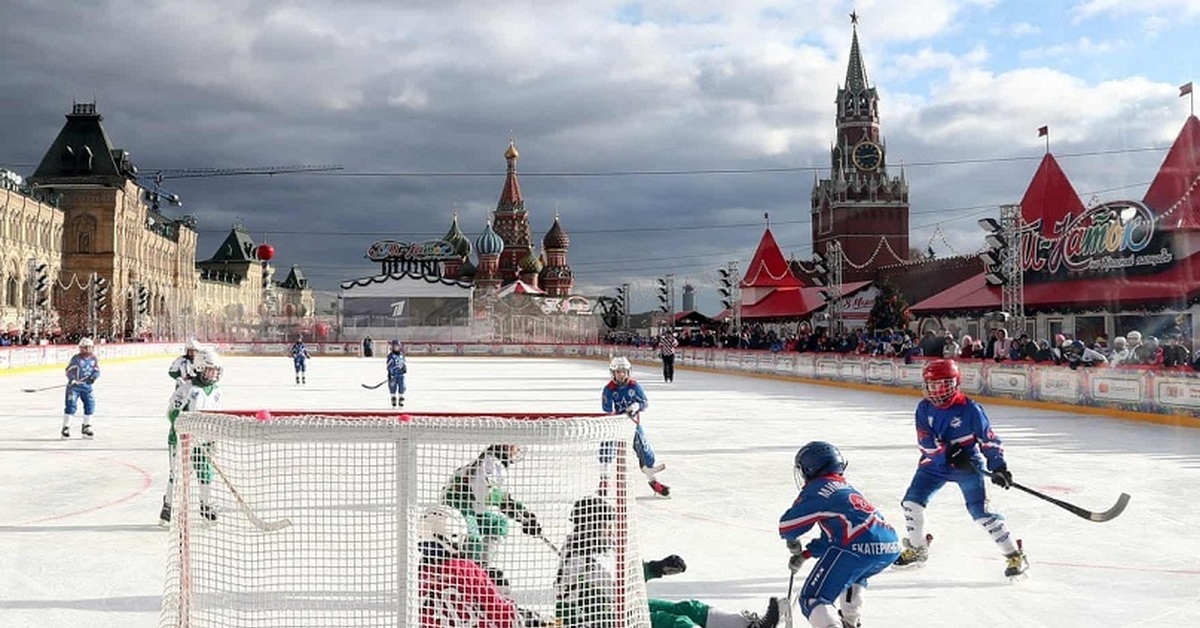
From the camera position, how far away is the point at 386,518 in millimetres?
3152

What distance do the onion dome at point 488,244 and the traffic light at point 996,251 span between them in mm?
74588

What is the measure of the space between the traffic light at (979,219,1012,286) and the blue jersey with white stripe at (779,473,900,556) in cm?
1762

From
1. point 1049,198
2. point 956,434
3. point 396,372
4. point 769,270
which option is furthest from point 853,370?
point 769,270

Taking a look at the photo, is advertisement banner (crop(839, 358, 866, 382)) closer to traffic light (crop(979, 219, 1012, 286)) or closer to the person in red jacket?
traffic light (crop(979, 219, 1012, 286))

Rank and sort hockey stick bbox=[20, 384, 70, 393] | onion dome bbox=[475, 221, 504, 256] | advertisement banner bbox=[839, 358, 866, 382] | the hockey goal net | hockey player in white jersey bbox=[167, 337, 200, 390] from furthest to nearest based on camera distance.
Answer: onion dome bbox=[475, 221, 504, 256], advertisement banner bbox=[839, 358, 866, 382], hockey stick bbox=[20, 384, 70, 393], hockey player in white jersey bbox=[167, 337, 200, 390], the hockey goal net

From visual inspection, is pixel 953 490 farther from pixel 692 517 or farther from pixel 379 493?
pixel 379 493

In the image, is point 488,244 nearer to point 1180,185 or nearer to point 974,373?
point 1180,185

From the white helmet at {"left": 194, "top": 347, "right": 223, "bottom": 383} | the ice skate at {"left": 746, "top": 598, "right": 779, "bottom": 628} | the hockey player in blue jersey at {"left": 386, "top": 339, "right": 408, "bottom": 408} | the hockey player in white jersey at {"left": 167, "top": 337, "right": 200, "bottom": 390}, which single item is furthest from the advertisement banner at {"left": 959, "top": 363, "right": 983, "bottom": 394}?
the ice skate at {"left": 746, "top": 598, "right": 779, "bottom": 628}

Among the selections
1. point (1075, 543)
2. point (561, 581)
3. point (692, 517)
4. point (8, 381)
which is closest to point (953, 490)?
point (1075, 543)

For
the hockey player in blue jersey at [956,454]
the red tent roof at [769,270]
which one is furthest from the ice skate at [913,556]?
the red tent roof at [769,270]

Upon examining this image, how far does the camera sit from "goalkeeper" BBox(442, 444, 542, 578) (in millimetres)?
3285

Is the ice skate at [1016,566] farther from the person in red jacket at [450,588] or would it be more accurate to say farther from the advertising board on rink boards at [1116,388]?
the advertising board on rink boards at [1116,388]

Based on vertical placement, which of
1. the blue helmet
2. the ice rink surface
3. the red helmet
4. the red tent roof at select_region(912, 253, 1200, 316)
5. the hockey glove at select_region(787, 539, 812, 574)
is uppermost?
the red tent roof at select_region(912, 253, 1200, 316)

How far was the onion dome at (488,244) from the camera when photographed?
92.4 meters
